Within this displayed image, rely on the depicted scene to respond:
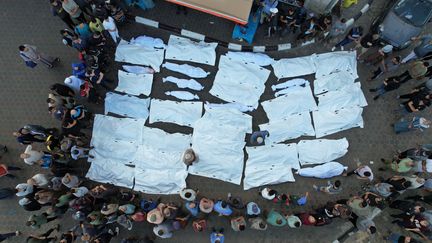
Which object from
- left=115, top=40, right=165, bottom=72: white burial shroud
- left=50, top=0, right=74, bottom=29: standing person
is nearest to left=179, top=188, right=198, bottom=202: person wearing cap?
left=115, top=40, right=165, bottom=72: white burial shroud

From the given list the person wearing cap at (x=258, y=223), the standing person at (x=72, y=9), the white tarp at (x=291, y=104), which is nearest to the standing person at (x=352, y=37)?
the white tarp at (x=291, y=104)

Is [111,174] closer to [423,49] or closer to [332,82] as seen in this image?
[332,82]

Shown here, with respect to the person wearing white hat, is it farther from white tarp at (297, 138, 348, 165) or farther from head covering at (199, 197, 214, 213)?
white tarp at (297, 138, 348, 165)

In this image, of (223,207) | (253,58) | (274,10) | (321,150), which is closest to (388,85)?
(321,150)

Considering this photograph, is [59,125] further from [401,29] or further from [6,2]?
[401,29]

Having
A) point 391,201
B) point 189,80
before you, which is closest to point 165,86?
point 189,80
